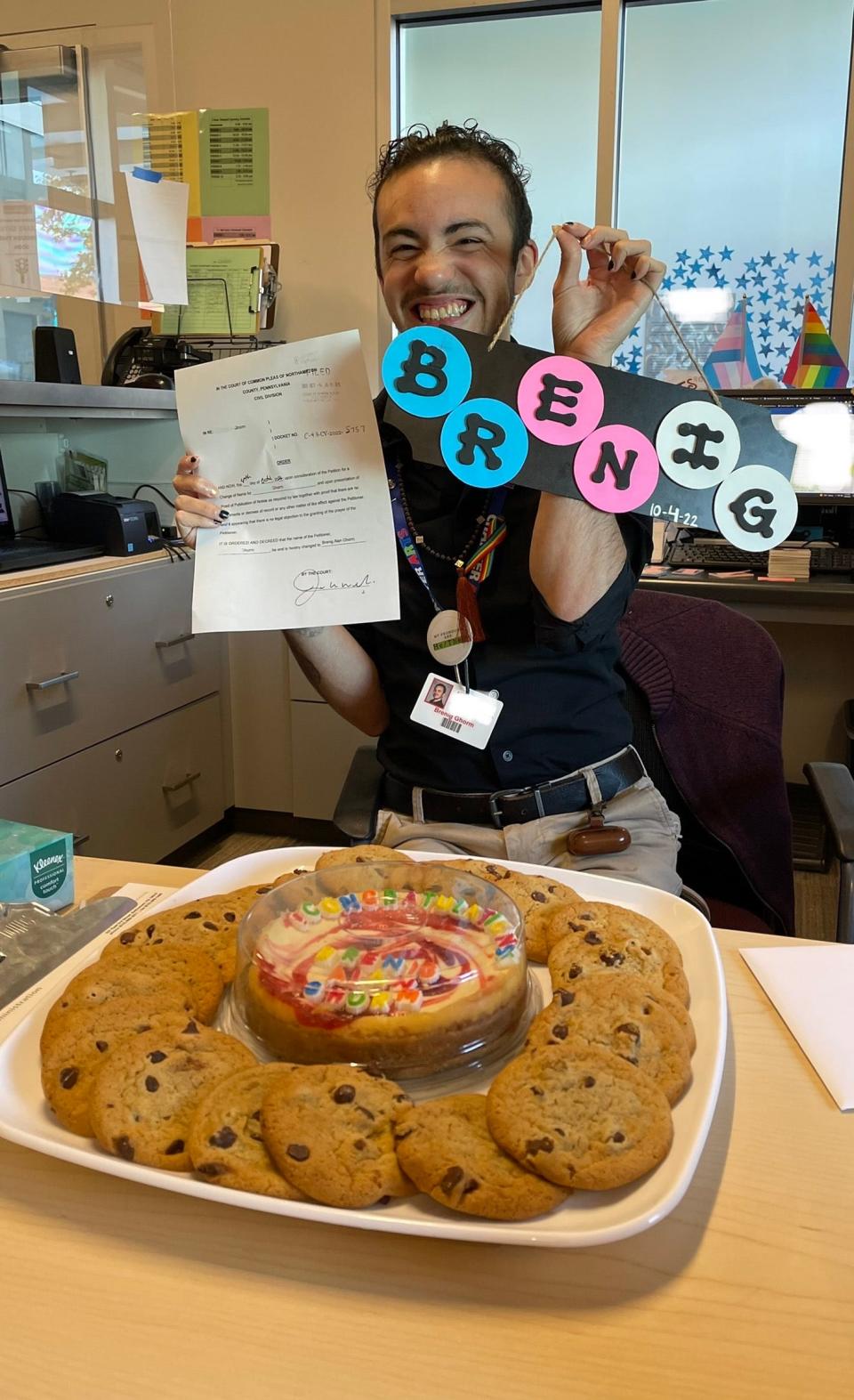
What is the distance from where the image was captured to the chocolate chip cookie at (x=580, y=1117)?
0.50 m

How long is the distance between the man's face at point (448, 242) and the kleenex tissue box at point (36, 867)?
2.40 ft

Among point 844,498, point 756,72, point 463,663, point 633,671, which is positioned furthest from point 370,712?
point 756,72

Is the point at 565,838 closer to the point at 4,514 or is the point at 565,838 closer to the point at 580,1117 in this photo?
the point at 580,1117

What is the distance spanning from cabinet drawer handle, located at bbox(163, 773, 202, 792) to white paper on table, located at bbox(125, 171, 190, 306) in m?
1.23

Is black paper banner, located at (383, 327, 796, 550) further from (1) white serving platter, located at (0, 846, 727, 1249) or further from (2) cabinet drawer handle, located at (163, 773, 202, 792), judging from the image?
(2) cabinet drawer handle, located at (163, 773, 202, 792)

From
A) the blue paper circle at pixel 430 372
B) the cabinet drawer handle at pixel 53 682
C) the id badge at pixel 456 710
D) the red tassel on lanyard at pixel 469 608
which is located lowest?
the cabinet drawer handle at pixel 53 682

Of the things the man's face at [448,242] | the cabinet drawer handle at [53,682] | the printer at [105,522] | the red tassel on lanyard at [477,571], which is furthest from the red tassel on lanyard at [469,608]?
the printer at [105,522]

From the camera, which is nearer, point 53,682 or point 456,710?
point 456,710

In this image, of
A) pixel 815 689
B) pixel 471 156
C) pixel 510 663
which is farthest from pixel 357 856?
pixel 815 689

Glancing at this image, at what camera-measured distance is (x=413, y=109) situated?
3.13 m

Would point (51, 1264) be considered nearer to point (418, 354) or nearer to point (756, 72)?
point (418, 354)

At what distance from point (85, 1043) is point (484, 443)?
0.59m

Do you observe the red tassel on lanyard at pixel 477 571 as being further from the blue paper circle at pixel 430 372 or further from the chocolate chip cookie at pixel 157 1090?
the chocolate chip cookie at pixel 157 1090

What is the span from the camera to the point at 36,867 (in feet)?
2.89
